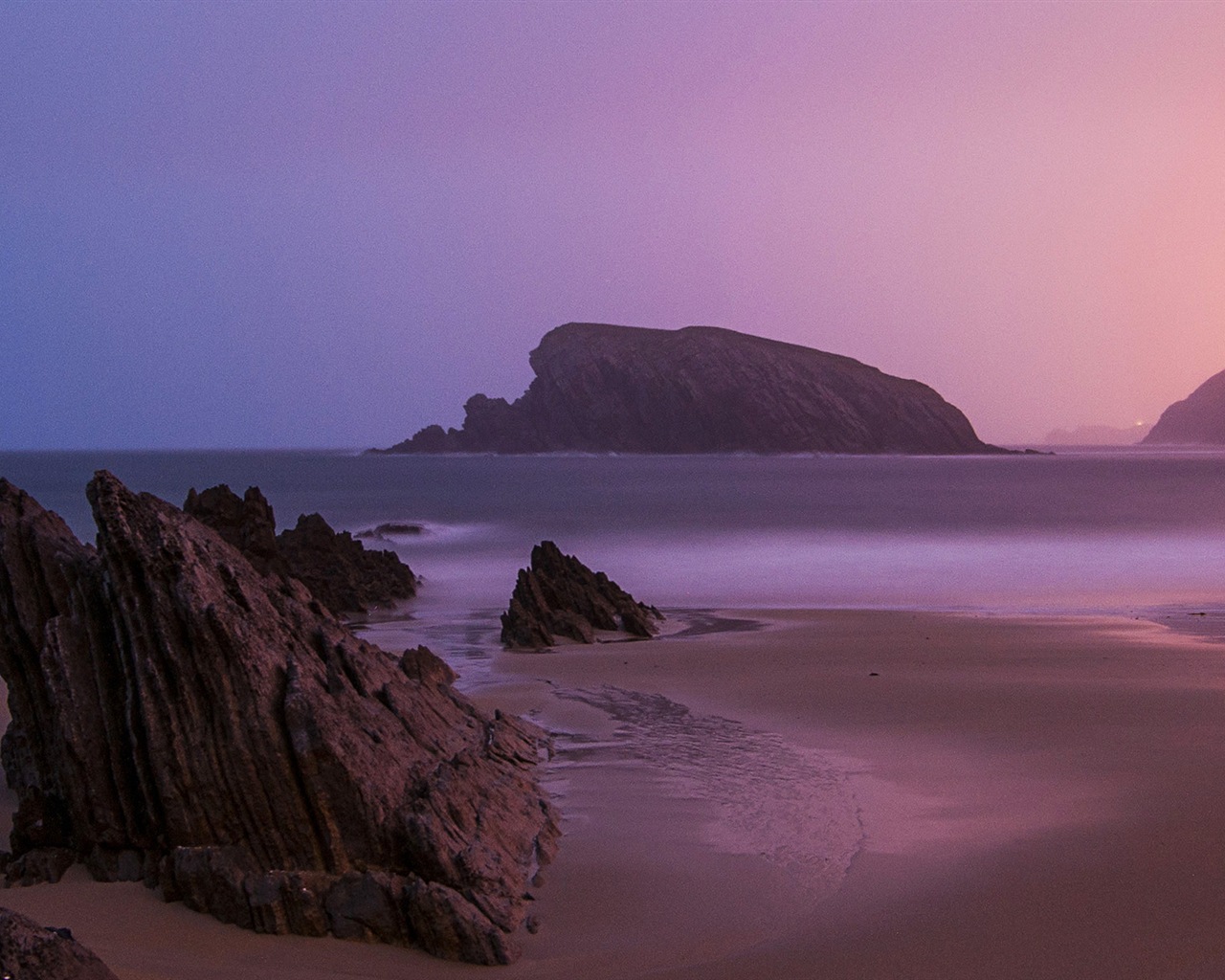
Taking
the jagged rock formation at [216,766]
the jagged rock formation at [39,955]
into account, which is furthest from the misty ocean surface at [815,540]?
the jagged rock formation at [39,955]

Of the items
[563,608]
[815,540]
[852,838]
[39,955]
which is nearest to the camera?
[39,955]

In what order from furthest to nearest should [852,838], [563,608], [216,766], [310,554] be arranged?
[310,554] → [563,608] → [852,838] → [216,766]

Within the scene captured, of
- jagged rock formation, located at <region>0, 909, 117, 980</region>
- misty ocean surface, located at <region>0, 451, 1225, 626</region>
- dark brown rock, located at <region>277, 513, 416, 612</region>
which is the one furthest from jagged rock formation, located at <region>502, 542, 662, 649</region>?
jagged rock formation, located at <region>0, 909, 117, 980</region>

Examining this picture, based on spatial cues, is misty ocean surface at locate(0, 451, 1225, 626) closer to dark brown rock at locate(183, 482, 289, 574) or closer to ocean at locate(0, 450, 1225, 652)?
ocean at locate(0, 450, 1225, 652)

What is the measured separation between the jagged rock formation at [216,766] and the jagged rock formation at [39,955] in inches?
58.7

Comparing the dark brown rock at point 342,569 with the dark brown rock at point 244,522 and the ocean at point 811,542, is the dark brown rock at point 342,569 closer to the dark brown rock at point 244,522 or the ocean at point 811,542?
the dark brown rock at point 244,522

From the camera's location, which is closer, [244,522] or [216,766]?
[216,766]

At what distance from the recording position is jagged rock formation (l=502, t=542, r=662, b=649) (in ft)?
55.2

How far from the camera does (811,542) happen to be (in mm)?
41906

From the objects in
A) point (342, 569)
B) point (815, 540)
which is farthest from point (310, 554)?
point (815, 540)

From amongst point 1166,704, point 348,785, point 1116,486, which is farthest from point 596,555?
point 1116,486

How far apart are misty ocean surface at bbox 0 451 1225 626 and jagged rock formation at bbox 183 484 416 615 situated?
100cm

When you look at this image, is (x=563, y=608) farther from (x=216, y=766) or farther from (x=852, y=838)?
(x=216, y=766)

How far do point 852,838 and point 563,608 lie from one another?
11.0 m
